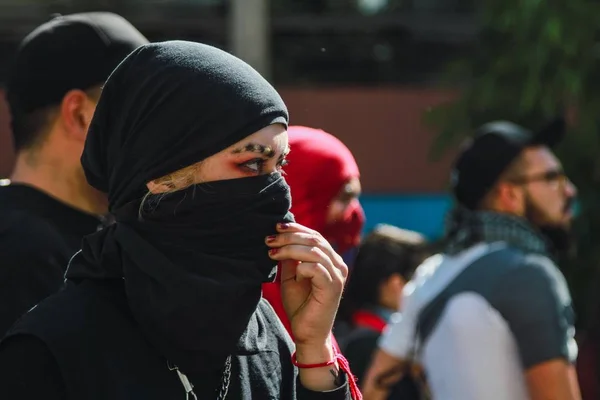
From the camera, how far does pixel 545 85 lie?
6.27 m

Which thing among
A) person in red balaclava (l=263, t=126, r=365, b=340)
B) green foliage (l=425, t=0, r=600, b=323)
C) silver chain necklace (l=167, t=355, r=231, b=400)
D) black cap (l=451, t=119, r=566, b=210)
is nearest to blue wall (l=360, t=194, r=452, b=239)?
green foliage (l=425, t=0, r=600, b=323)

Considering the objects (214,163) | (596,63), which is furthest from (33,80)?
(596,63)

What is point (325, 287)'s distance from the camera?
6.27 ft

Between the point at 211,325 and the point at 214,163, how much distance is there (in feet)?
0.90

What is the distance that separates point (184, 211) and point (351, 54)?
27.7 feet

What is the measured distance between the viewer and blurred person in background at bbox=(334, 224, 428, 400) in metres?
4.40

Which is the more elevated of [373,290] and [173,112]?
[173,112]

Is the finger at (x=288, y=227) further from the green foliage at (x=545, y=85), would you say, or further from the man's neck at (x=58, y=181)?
the green foliage at (x=545, y=85)

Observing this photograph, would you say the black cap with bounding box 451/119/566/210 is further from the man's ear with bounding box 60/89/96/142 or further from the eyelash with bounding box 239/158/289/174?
the eyelash with bounding box 239/158/289/174

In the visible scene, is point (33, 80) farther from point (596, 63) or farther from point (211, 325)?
point (596, 63)

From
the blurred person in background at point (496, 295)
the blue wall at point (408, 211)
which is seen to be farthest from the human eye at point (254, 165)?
the blue wall at point (408, 211)

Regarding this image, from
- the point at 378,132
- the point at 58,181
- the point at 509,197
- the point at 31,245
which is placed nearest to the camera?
the point at 31,245

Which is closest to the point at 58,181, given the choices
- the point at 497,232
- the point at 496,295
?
the point at 496,295

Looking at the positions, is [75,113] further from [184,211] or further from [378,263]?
[378,263]
